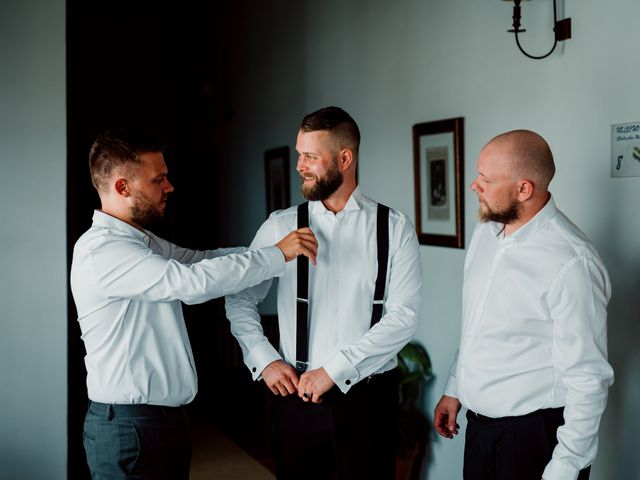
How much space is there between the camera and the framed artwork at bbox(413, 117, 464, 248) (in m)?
3.35

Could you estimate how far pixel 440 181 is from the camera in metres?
3.50

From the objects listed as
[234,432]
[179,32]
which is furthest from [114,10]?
[234,432]

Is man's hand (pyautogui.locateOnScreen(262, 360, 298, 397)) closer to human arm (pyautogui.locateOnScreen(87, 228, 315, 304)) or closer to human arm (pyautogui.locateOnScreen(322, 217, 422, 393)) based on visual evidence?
human arm (pyautogui.locateOnScreen(322, 217, 422, 393))

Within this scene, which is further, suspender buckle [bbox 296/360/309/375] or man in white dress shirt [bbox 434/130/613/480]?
suspender buckle [bbox 296/360/309/375]

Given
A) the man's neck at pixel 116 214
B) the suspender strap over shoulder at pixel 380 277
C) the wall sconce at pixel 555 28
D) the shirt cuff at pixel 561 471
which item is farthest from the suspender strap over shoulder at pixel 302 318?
the wall sconce at pixel 555 28

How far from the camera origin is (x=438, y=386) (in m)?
3.64

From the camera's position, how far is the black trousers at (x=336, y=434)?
7.39ft

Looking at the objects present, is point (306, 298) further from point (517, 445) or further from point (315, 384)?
point (517, 445)

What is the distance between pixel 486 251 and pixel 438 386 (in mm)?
1564

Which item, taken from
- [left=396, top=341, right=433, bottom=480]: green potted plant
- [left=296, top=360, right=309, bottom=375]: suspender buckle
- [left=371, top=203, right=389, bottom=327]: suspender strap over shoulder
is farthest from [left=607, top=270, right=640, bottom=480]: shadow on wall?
[left=396, top=341, right=433, bottom=480]: green potted plant

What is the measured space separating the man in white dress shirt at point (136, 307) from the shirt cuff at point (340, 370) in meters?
0.30

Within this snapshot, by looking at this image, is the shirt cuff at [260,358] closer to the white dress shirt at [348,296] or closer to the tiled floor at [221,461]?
the white dress shirt at [348,296]

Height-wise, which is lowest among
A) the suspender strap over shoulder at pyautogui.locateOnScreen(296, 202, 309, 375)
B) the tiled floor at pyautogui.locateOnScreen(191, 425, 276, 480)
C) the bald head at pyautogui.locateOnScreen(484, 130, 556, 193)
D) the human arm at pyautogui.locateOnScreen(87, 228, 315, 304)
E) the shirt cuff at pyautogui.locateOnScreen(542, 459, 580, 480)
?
the tiled floor at pyautogui.locateOnScreen(191, 425, 276, 480)

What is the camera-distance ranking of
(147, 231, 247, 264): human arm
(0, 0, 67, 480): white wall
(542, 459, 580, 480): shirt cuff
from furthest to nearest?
(0, 0, 67, 480): white wall < (147, 231, 247, 264): human arm < (542, 459, 580, 480): shirt cuff
